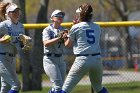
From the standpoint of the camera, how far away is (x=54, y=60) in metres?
12.2

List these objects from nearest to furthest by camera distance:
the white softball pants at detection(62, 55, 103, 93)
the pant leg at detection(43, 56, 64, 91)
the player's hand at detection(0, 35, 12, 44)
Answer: the white softball pants at detection(62, 55, 103, 93) < the player's hand at detection(0, 35, 12, 44) < the pant leg at detection(43, 56, 64, 91)

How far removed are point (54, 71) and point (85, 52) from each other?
1.33 meters

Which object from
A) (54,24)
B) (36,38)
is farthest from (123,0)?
(54,24)

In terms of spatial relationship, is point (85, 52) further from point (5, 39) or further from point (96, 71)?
point (5, 39)

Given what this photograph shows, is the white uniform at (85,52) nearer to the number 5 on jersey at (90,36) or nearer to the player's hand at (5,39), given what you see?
the number 5 on jersey at (90,36)

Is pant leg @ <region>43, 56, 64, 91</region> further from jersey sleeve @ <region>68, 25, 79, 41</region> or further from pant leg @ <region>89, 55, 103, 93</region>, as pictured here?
jersey sleeve @ <region>68, 25, 79, 41</region>

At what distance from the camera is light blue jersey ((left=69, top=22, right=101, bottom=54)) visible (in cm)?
1089

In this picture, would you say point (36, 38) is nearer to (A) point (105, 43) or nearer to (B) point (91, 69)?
(A) point (105, 43)

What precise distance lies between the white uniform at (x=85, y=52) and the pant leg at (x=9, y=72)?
1.13 meters

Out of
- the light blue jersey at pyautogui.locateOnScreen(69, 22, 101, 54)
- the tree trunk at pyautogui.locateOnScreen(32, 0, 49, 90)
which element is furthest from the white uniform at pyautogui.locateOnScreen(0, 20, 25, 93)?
the tree trunk at pyautogui.locateOnScreen(32, 0, 49, 90)

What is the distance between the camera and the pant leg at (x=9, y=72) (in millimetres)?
11719

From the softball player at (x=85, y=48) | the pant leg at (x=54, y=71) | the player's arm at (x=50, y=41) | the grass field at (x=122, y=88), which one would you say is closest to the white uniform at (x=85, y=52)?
the softball player at (x=85, y=48)

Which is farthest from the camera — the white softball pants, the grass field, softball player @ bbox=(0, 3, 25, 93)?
the grass field

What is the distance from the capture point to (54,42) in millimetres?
11867
